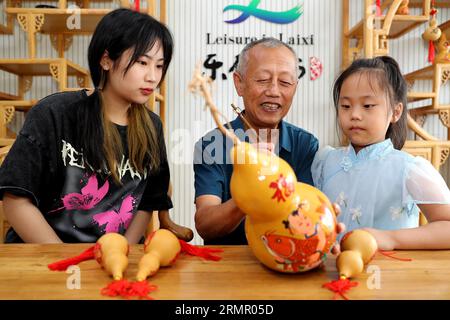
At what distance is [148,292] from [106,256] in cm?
11

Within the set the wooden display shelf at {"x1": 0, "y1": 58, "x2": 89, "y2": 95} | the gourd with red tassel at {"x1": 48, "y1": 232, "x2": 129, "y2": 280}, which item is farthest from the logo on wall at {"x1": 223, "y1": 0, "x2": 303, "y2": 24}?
the gourd with red tassel at {"x1": 48, "y1": 232, "x2": 129, "y2": 280}

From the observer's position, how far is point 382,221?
1.00 meters

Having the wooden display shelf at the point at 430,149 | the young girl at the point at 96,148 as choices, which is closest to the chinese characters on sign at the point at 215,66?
the wooden display shelf at the point at 430,149

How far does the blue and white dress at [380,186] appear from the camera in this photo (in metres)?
0.96

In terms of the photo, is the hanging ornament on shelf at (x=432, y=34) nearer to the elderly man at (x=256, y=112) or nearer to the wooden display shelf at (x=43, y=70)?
the elderly man at (x=256, y=112)

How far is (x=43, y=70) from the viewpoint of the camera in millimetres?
2721

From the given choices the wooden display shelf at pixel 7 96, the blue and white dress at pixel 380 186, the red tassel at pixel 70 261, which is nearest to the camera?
the red tassel at pixel 70 261

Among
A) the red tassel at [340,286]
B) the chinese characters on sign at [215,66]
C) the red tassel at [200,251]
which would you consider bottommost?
the red tassel at [200,251]

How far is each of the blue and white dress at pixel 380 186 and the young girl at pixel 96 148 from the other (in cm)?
51

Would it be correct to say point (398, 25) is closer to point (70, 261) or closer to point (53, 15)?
point (53, 15)

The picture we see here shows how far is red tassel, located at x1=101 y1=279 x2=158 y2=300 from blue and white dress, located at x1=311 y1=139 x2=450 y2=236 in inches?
24.7

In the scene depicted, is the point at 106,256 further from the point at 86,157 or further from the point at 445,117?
the point at 445,117

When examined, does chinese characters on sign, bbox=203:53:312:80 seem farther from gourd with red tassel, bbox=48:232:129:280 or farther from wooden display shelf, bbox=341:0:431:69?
gourd with red tassel, bbox=48:232:129:280
